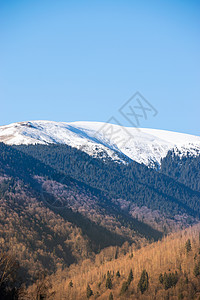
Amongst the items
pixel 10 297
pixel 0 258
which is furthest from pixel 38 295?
pixel 0 258

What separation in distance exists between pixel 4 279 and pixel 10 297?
412 cm

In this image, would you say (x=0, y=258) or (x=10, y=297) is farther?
(x=0, y=258)

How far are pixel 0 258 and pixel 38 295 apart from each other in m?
16.4

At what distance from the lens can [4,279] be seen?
77625 mm

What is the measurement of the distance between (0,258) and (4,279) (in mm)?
10741

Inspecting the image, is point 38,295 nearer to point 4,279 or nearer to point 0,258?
point 4,279

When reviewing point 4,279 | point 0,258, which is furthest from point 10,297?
point 0,258

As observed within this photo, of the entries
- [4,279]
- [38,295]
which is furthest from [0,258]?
[38,295]

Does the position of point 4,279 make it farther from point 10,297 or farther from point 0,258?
point 0,258

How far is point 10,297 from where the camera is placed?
75.9 m

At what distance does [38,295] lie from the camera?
252ft

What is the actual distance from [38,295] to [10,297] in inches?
238

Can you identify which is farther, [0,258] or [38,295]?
[0,258]

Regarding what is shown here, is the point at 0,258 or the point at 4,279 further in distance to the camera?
the point at 0,258
